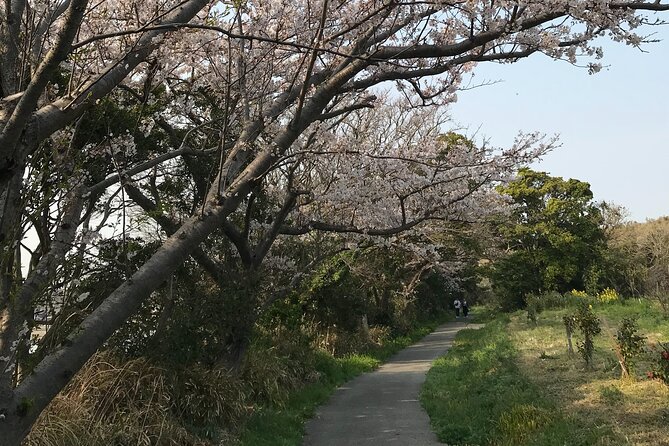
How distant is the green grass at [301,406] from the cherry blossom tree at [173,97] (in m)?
2.82

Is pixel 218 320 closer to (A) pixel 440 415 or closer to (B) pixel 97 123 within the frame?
(B) pixel 97 123

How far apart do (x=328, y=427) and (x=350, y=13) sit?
5979 millimetres

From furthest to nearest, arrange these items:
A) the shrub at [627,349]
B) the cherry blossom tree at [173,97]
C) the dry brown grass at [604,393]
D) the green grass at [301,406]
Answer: the shrub at [627,349] < the green grass at [301,406] < the dry brown grass at [604,393] < the cherry blossom tree at [173,97]

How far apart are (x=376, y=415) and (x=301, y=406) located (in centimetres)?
140

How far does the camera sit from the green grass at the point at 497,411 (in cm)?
557

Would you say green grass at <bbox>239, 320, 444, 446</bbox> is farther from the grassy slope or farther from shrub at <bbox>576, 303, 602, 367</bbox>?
shrub at <bbox>576, 303, 602, 367</bbox>

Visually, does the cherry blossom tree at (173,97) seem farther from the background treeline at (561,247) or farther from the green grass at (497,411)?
the background treeline at (561,247)

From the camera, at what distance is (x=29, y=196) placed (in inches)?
139

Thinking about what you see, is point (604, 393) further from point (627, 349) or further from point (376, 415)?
point (376, 415)

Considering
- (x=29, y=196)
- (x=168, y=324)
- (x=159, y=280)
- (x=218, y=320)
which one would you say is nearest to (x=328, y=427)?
(x=218, y=320)

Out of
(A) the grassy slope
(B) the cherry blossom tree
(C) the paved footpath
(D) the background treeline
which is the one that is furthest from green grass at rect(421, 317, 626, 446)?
(D) the background treeline

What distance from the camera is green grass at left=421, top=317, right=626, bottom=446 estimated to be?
5.57 metres

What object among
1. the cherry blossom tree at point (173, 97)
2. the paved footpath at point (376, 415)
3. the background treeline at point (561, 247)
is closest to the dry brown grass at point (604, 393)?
the paved footpath at point (376, 415)

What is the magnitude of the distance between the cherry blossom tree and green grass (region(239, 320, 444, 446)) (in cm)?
282
